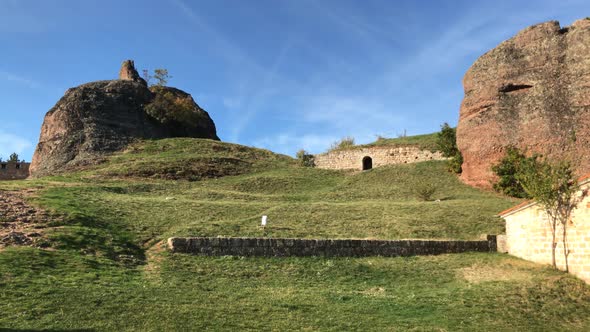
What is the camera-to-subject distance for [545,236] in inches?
566

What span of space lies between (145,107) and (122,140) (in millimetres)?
6253

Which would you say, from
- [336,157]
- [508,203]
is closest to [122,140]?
[336,157]

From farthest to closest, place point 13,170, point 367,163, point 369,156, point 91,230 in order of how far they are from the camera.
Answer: point 13,170, point 367,163, point 369,156, point 91,230

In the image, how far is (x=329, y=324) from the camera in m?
9.55

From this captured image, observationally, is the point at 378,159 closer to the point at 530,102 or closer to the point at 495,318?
the point at 530,102

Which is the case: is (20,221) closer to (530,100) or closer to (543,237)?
(543,237)

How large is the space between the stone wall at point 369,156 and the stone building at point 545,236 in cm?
2193

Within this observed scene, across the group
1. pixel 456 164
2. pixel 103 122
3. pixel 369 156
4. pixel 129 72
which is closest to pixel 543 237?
pixel 456 164

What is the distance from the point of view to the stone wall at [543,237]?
12719 mm

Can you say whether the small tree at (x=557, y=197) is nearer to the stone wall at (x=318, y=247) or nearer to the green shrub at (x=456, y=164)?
the stone wall at (x=318, y=247)

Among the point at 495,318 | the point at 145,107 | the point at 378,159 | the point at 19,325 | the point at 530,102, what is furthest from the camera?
the point at 145,107

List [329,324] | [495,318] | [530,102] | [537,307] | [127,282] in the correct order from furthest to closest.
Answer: [530,102] < [127,282] < [537,307] < [495,318] < [329,324]

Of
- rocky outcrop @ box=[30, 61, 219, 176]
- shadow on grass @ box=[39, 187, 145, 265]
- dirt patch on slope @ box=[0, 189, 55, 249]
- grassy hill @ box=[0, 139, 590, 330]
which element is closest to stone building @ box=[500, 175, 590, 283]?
grassy hill @ box=[0, 139, 590, 330]

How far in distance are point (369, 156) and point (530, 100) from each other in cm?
1424
